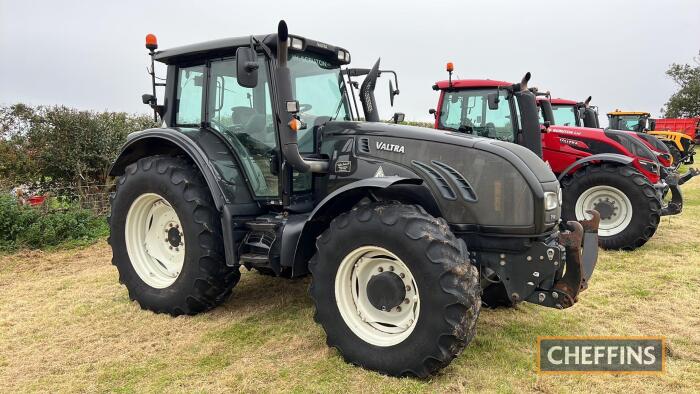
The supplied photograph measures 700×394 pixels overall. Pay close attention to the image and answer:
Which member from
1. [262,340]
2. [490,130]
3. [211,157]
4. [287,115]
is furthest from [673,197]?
[211,157]

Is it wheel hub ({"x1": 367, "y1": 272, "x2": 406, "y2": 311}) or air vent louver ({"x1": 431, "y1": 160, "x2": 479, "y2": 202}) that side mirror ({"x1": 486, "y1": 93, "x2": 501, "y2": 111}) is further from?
wheel hub ({"x1": 367, "y1": 272, "x2": 406, "y2": 311})

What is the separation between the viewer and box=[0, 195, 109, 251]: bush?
6719mm

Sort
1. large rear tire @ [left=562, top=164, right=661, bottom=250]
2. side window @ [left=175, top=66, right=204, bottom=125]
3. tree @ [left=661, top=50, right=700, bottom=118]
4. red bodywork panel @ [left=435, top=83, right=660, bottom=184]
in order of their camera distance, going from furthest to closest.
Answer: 1. tree @ [left=661, top=50, right=700, bottom=118]
2. red bodywork panel @ [left=435, top=83, right=660, bottom=184]
3. large rear tire @ [left=562, top=164, right=661, bottom=250]
4. side window @ [left=175, top=66, right=204, bottom=125]

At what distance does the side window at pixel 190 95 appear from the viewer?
441 centimetres

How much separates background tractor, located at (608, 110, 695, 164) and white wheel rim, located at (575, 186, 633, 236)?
971 cm

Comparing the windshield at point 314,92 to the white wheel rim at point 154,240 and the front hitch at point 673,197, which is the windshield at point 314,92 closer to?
the white wheel rim at point 154,240

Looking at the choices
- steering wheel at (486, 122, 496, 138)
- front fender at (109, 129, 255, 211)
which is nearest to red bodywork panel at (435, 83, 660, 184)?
steering wheel at (486, 122, 496, 138)

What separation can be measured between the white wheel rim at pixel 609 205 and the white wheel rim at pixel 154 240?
535 cm

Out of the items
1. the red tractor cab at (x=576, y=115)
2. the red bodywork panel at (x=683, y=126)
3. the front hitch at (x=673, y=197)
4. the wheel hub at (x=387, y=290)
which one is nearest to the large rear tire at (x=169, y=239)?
the wheel hub at (x=387, y=290)

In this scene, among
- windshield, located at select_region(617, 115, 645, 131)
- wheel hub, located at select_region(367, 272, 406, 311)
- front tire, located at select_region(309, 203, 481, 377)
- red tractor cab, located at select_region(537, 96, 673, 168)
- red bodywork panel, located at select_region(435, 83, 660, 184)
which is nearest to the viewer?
front tire, located at select_region(309, 203, 481, 377)

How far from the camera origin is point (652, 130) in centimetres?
1714

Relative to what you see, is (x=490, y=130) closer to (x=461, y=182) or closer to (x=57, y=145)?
(x=461, y=182)

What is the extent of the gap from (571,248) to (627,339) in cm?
101

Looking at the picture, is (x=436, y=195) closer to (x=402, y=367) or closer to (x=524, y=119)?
(x=402, y=367)
